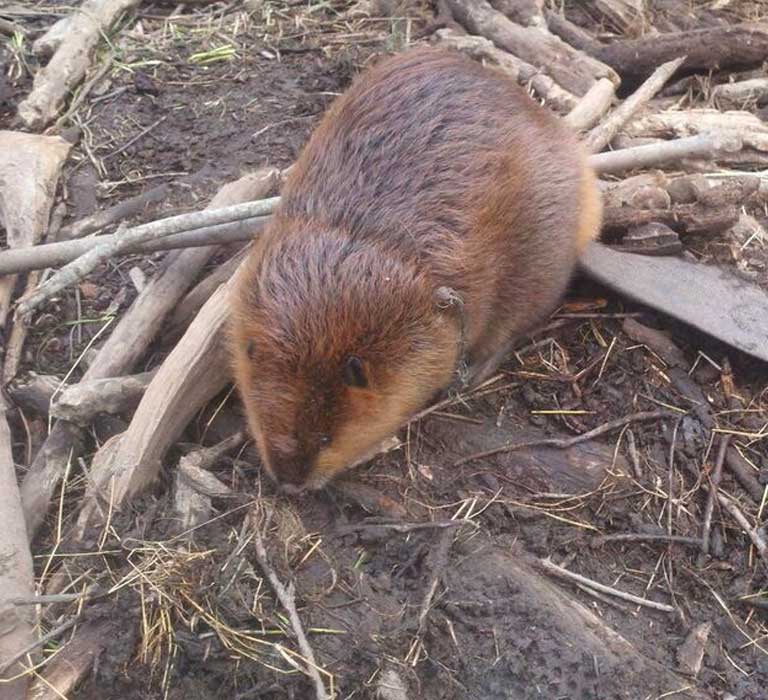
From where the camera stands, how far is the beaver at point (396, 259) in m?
3.15

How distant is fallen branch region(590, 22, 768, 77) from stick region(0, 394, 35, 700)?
4.13 metres

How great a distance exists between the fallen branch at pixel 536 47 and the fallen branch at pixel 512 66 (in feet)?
0.24

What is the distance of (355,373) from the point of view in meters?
3.13

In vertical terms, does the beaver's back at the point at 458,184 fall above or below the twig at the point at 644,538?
above

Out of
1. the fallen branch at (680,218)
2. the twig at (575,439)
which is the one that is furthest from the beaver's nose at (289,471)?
the fallen branch at (680,218)

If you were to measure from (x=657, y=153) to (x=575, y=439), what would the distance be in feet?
5.54

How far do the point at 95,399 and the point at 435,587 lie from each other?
152 centimetres

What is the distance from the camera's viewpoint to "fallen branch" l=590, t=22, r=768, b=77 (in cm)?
527

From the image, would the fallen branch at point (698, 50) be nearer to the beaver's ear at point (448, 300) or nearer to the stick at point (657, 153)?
the stick at point (657, 153)

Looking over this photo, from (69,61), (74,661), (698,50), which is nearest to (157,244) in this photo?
(74,661)

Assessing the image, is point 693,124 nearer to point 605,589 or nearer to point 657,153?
point 657,153

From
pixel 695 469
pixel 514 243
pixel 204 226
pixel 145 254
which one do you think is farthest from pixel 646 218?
pixel 145 254

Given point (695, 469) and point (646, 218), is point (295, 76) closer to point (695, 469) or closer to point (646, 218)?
point (646, 218)

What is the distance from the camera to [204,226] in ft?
12.1
